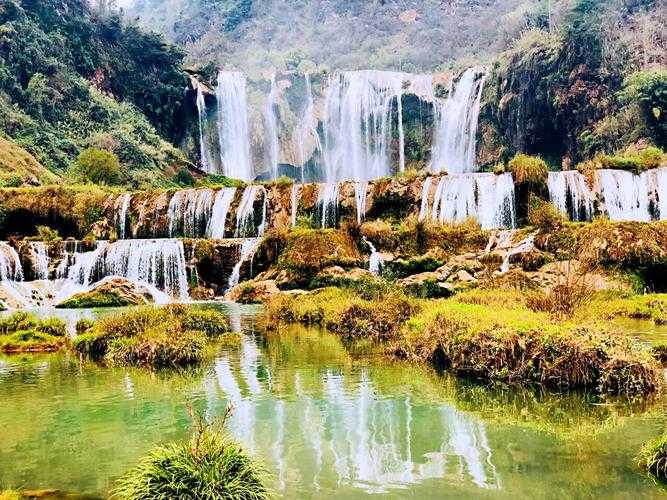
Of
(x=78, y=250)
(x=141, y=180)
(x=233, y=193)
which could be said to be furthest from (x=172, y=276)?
(x=141, y=180)

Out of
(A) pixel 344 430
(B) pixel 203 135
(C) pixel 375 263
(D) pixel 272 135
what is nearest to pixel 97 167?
(B) pixel 203 135

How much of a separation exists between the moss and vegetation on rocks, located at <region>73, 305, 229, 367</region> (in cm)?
996

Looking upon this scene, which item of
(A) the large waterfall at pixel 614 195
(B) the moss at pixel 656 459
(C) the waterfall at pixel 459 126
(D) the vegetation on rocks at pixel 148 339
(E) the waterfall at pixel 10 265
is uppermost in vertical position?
(C) the waterfall at pixel 459 126

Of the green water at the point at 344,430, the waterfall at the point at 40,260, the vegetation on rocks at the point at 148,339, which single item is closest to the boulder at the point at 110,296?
the waterfall at the point at 40,260

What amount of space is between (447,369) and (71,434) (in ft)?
23.7

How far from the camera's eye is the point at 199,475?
6.55 m

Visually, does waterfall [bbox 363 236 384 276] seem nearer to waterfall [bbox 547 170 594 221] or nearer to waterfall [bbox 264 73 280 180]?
waterfall [bbox 547 170 594 221]

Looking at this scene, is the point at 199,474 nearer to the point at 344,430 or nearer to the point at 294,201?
the point at 344,430

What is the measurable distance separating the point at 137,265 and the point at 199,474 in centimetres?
3154

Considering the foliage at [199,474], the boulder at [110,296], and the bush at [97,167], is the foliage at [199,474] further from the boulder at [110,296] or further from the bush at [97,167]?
the bush at [97,167]

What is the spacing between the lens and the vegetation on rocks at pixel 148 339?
15.7m

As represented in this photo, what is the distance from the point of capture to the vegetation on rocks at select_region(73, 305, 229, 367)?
51.5 feet

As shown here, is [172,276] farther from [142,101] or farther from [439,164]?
[142,101]

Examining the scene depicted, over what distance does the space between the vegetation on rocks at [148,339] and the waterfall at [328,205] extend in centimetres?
2200
